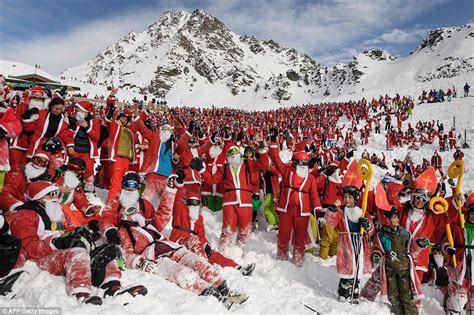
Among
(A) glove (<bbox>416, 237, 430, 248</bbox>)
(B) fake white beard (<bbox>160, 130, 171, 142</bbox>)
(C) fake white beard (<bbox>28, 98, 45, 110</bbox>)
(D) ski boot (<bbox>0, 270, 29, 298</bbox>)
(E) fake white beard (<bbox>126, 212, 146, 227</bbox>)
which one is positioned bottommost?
(D) ski boot (<bbox>0, 270, 29, 298</bbox>)

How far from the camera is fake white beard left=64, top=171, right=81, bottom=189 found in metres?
4.28

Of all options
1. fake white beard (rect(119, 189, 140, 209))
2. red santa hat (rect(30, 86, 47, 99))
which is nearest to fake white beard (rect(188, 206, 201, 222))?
fake white beard (rect(119, 189, 140, 209))

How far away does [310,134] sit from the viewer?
69.6 feet

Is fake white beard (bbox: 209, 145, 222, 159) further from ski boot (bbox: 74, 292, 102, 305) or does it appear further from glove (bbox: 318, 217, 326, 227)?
ski boot (bbox: 74, 292, 102, 305)

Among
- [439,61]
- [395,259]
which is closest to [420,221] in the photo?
[395,259]

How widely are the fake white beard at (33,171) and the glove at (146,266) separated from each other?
1.56m

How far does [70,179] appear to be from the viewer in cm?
431

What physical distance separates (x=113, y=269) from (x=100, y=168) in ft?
14.6

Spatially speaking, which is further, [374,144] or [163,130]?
[374,144]

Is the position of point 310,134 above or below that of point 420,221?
above

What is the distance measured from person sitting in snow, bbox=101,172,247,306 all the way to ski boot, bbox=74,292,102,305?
88 cm

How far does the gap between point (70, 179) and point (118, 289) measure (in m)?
1.83


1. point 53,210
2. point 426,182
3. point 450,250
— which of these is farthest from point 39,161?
point 426,182

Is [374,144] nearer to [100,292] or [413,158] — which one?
[413,158]
